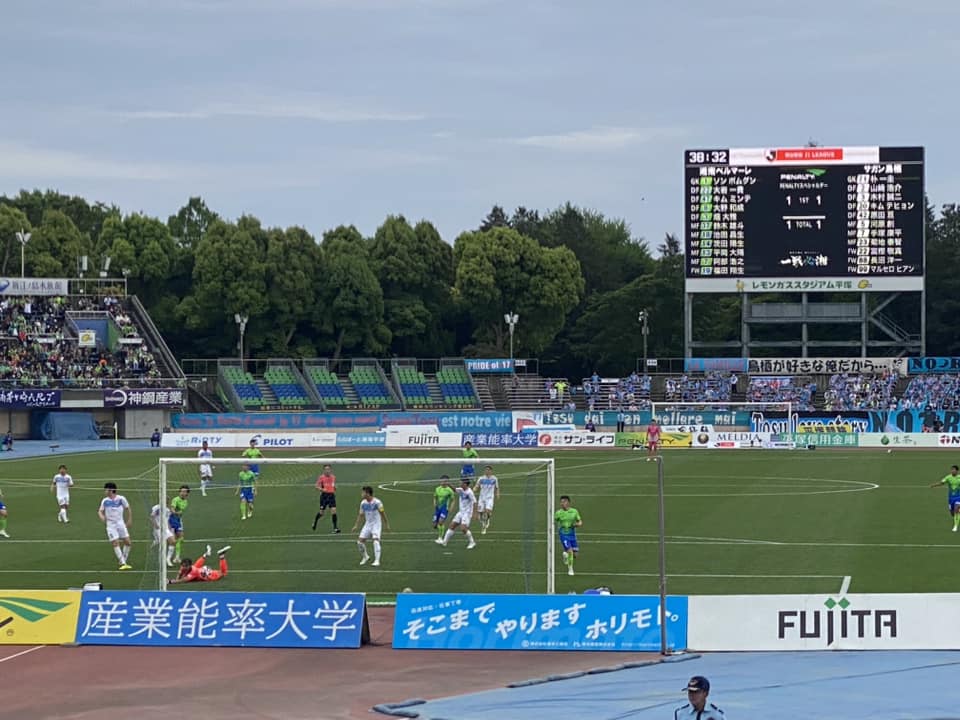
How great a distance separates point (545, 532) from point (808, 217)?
42.7 metres

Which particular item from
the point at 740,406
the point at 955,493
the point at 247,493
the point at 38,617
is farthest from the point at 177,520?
the point at 740,406

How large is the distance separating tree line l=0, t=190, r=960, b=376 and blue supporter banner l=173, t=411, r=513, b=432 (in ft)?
58.3

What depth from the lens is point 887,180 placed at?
73.5 metres

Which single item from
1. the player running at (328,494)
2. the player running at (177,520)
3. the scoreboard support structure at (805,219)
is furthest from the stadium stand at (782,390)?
the player running at (177,520)

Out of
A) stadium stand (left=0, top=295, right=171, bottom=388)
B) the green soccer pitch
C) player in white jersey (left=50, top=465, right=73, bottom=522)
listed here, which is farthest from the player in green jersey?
stadium stand (left=0, top=295, right=171, bottom=388)

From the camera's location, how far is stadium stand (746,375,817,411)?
267ft

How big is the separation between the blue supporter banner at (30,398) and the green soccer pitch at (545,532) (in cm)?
2254

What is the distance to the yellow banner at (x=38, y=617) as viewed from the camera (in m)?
22.7

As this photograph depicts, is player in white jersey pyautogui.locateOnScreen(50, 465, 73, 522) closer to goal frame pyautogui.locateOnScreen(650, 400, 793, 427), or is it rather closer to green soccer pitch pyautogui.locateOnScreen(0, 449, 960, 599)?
green soccer pitch pyautogui.locateOnScreen(0, 449, 960, 599)

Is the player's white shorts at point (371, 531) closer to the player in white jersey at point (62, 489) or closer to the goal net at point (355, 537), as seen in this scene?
the goal net at point (355, 537)

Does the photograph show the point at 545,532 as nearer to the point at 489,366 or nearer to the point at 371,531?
the point at 371,531

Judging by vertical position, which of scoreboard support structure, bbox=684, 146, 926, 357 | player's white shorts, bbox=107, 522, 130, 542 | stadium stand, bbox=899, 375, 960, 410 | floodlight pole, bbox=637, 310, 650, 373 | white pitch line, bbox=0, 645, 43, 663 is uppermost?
scoreboard support structure, bbox=684, 146, 926, 357

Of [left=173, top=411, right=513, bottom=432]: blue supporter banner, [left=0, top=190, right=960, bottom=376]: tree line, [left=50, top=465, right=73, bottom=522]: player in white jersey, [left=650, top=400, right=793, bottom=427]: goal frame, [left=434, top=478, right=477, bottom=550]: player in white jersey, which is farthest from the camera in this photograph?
[left=0, top=190, right=960, bottom=376]: tree line

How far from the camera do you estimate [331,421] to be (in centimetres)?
8362
